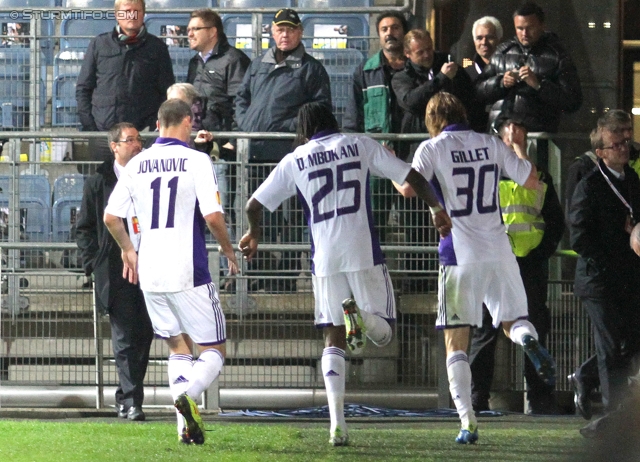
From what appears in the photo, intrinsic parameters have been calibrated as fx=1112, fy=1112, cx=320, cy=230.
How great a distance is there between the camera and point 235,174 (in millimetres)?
9594

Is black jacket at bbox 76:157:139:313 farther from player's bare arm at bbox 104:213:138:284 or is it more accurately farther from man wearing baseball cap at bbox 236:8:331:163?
player's bare arm at bbox 104:213:138:284

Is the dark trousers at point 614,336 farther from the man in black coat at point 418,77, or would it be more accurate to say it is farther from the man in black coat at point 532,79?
the man in black coat at point 418,77

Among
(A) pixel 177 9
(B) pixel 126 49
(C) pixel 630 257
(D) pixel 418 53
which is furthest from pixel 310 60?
(C) pixel 630 257

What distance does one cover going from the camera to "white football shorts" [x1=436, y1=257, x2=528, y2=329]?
6.93 metres

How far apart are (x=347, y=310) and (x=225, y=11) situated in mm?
5539

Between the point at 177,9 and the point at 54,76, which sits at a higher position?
the point at 177,9

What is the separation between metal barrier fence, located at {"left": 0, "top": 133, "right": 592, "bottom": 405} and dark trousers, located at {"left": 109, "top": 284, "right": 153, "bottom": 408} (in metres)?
0.77

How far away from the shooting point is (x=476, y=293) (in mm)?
6977

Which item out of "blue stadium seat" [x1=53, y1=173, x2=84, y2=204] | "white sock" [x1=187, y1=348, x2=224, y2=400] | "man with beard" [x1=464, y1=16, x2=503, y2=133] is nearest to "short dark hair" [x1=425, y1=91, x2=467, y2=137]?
"white sock" [x1=187, y1=348, x2=224, y2=400]

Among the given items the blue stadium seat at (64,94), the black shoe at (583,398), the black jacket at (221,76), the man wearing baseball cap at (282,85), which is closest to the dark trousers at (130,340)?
the man wearing baseball cap at (282,85)

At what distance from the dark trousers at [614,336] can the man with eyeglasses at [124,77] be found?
4.45 metres

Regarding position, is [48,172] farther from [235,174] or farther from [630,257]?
[630,257]

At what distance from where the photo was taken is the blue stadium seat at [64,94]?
11.3 m

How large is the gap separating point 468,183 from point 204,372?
2040 mm
